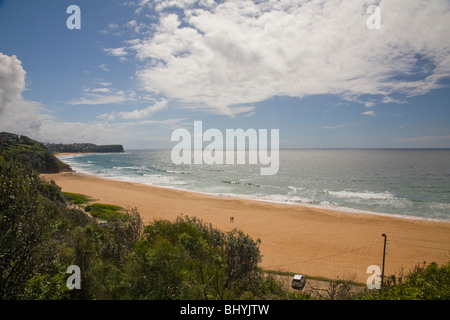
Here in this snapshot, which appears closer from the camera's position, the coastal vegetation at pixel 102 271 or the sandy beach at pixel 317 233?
the coastal vegetation at pixel 102 271

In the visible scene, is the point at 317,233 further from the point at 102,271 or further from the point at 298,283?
the point at 102,271

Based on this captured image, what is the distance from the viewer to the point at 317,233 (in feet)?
89.9

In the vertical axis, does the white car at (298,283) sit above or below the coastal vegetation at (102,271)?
below

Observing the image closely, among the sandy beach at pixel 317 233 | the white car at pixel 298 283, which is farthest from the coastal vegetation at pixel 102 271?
the sandy beach at pixel 317 233

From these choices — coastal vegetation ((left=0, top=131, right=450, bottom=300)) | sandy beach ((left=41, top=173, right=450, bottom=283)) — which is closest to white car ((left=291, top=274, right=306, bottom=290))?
sandy beach ((left=41, top=173, right=450, bottom=283))

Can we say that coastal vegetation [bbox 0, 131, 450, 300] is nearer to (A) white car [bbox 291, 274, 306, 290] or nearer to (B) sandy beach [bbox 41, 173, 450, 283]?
(A) white car [bbox 291, 274, 306, 290]

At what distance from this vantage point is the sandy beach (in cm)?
2039

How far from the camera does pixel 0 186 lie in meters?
7.36

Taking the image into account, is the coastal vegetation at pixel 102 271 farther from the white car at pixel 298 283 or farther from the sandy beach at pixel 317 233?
the sandy beach at pixel 317 233

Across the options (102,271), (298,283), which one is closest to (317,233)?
→ (298,283)

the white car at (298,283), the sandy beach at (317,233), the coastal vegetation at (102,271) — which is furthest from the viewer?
the sandy beach at (317,233)

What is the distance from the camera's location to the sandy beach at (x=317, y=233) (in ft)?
66.9
